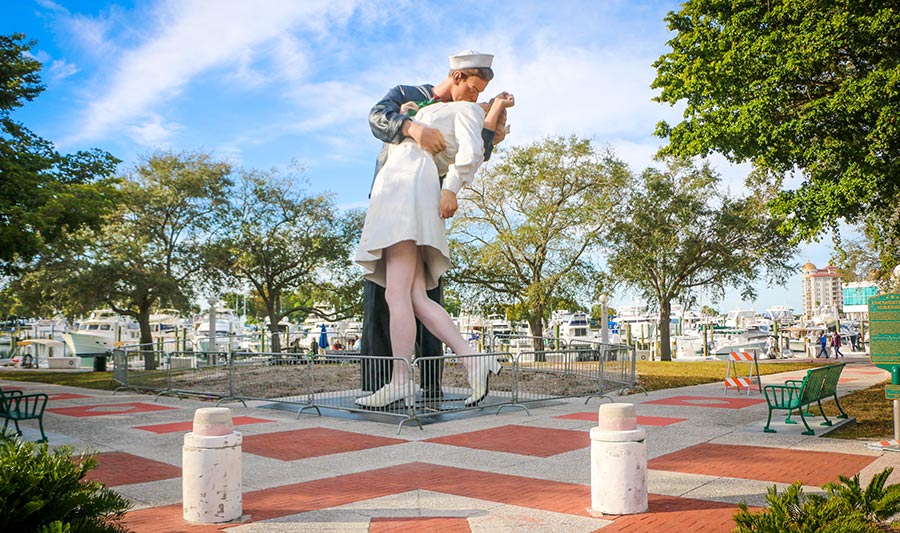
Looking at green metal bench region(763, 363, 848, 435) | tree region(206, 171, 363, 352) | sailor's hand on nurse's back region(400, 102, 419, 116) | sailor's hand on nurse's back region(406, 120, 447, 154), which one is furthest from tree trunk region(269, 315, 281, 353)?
green metal bench region(763, 363, 848, 435)

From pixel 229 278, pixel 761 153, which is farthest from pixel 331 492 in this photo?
pixel 229 278

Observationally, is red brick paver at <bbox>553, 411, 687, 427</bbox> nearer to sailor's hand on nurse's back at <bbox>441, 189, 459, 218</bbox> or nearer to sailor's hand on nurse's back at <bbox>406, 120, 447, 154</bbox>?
sailor's hand on nurse's back at <bbox>441, 189, 459, 218</bbox>

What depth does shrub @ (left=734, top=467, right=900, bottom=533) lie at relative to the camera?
4.03m

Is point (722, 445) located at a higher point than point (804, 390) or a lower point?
lower

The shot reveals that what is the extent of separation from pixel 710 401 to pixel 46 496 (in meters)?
13.9

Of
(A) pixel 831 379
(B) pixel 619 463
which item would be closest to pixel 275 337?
(A) pixel 831 379

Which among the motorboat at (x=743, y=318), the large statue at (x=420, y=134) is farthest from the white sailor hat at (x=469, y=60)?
the motorboat at (x=743, y=318)

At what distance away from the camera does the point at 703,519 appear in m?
5.77

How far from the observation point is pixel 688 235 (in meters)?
34.4

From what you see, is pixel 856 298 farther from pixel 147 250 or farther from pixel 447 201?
pixel 447 201

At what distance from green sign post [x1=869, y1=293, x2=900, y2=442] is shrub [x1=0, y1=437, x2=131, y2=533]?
898 centimetres

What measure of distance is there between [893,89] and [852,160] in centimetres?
142

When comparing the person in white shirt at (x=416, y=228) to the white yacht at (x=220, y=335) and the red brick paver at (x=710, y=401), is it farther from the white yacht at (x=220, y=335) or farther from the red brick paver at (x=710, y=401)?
the white yacht at (x=220, y=335)

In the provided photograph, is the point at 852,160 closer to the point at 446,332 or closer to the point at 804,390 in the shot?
the point at 804,390
